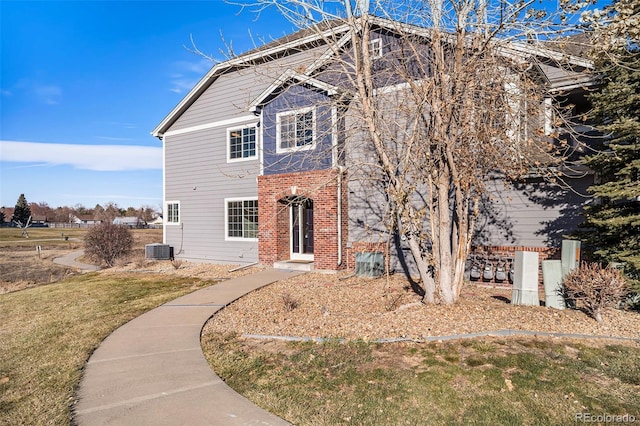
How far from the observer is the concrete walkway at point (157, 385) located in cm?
361

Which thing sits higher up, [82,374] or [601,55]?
[601,55]

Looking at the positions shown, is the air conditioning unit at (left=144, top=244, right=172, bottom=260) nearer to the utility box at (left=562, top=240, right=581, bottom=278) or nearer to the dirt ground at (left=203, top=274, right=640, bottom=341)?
the dirt ground at (left=203, top=274, right=640, bottom=341)

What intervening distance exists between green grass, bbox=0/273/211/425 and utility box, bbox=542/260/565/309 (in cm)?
748

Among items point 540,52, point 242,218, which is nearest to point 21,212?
point 242,218

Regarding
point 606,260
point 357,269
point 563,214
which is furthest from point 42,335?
point 563,214

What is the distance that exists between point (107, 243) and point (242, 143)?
825 cm

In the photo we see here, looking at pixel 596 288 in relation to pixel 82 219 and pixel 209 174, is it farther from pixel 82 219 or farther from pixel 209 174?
pixel 82 219

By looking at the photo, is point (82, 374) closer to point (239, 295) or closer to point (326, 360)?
point (326, 360)

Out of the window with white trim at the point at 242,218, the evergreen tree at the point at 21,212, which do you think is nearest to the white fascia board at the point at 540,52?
the window with white trim at the point at 242,218

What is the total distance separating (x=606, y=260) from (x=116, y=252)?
18.6 metres

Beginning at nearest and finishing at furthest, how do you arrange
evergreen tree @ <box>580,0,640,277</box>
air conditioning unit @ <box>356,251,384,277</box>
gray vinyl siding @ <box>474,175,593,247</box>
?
1. evergreen tree @ <box>580,0,640,277</box>
2. gray vinyl siding @ <box>474,175,593,247</box>
3. air conditioning unit @ <box>356,251,384,277</box>

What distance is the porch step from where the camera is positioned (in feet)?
40.4

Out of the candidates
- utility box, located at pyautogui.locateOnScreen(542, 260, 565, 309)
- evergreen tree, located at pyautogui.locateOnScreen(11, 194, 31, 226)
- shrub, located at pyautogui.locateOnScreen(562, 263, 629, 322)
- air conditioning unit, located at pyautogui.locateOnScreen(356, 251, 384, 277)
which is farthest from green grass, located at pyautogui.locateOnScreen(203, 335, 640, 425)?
evergreen tree, located at pyautogui.locateOnScreen(11, 194, 31, 226)

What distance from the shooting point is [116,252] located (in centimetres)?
1758
